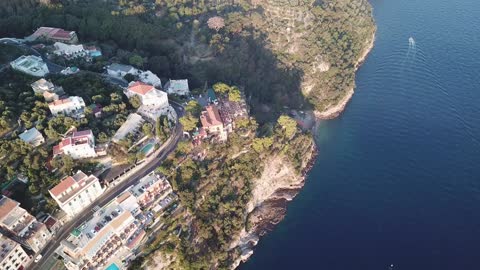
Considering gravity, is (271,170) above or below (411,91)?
below

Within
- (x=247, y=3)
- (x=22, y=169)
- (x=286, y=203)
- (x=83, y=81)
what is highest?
(x=247, y=3)

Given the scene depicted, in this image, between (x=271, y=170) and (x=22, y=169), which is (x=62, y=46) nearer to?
(x=22, y=169)

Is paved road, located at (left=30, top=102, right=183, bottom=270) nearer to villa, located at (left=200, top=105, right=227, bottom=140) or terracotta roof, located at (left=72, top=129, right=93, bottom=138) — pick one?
villa, located at (left=200, top=105, right=227, bottom=140)

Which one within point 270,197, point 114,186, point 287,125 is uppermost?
point 287,125

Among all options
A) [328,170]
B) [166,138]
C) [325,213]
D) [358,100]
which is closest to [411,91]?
[358,100]

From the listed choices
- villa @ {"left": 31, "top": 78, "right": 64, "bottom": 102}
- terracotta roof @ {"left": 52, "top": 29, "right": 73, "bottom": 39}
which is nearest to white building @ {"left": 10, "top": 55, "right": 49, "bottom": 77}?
villa @ {"left": 31, "top": 78, "right": 64, "bottom": 102}

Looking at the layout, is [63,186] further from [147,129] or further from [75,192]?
[147,129]

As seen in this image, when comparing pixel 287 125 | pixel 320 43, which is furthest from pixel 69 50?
pixel 320 43
